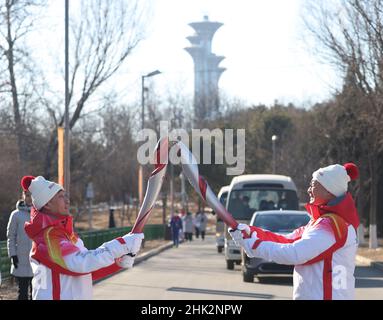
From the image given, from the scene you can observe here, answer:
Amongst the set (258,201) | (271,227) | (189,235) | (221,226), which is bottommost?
(189,235)

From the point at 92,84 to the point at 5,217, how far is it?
8740 mm

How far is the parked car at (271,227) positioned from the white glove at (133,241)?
1391cm

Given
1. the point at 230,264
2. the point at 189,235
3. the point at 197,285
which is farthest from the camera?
the point at 189,235

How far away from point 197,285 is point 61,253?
14.1 m

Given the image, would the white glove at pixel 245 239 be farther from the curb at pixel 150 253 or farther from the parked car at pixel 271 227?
the curb at pixel 150 253

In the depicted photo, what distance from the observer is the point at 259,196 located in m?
28.1

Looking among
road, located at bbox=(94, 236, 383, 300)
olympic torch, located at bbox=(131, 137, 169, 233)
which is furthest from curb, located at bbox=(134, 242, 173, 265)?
olympic torch, located at bbox=(131, 137, 169, 233)

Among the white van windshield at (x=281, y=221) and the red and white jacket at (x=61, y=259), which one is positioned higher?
the red and white jacket at (x=61, y=259)

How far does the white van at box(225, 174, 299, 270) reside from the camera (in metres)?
27.5

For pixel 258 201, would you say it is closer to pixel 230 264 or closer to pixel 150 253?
pixel 230 264

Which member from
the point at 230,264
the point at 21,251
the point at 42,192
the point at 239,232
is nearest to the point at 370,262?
the point at 230,264

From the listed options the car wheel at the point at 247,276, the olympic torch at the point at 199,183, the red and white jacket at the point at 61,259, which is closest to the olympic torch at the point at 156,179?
the olympic torch at the point at 199,183

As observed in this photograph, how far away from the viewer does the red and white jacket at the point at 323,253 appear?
22.2 ft

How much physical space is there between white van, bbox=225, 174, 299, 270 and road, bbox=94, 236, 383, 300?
1792 millimetres
